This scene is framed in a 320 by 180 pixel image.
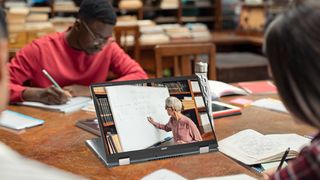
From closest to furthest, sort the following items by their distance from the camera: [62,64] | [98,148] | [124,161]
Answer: [124,161] < [98,148] < [62,64]

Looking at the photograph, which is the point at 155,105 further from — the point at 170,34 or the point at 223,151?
the point at 170,34

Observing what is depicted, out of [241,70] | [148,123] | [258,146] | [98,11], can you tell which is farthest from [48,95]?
[241,70]

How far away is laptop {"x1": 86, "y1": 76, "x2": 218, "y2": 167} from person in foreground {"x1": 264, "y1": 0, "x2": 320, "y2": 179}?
57cm

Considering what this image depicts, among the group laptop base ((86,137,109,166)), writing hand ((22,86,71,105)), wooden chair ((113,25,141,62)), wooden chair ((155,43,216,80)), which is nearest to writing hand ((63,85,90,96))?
writing hand ((22,86,71,105))

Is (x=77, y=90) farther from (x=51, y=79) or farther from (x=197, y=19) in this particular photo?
(x=197, y=19)

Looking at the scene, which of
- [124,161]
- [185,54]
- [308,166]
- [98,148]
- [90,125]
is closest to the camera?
[308,166]

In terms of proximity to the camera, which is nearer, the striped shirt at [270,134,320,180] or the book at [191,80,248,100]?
the striped shirt at [270,134,320,180]

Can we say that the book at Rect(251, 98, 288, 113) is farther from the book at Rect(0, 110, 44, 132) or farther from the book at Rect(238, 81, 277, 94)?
the book at Rect(0, 110, 44, 132)

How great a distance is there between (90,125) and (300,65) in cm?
101

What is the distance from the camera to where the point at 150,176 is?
1256 mm

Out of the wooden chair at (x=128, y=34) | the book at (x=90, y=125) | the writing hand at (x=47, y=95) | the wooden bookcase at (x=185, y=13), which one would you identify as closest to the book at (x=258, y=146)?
the book at (x=90, y=125)

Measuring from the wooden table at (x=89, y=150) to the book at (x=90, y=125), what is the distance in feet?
0.08

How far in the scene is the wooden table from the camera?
1.30 metres

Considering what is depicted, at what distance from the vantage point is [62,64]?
7.49 ft
